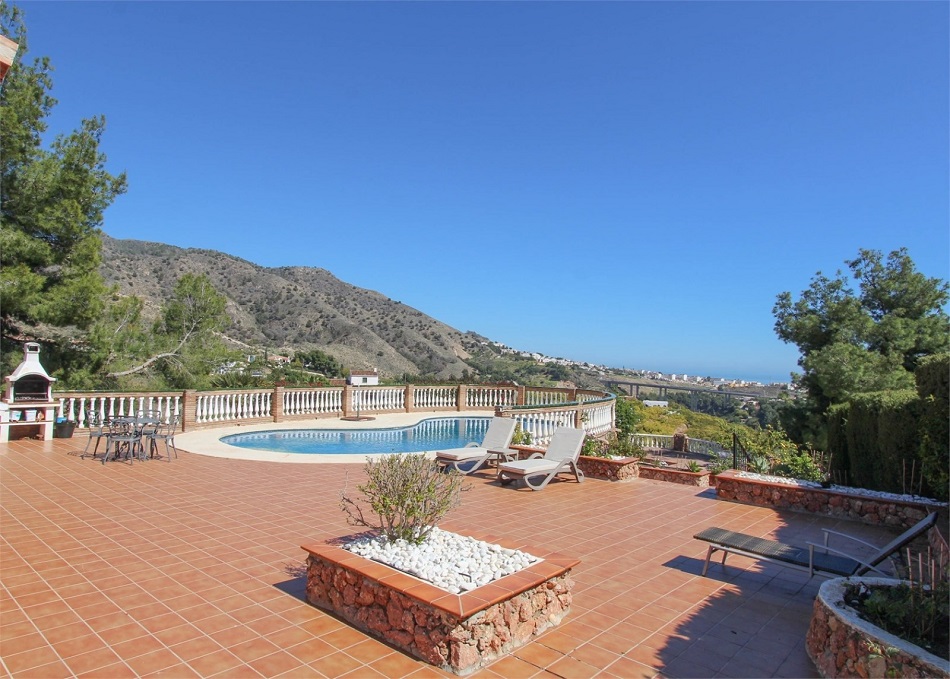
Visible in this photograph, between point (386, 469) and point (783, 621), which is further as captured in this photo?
point (386, 469)

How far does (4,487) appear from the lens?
303 inches

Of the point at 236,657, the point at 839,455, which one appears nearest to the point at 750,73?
the point at 839,455

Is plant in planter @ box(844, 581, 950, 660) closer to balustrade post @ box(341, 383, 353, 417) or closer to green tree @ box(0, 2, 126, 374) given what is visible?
balustrade post @ box(341, 383, 353, 417)

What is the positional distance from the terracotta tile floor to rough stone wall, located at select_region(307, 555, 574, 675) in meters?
0.09

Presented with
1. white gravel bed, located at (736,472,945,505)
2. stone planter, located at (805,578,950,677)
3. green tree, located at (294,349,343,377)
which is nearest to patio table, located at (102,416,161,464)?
white gravel bed, located at (736,472,945,505)

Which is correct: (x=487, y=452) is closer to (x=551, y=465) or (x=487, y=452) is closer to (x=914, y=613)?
(x=551, y=465)

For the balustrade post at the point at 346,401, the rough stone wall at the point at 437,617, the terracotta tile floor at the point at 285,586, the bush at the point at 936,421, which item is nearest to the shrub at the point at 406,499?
the rough stone wall at the point at 437,617

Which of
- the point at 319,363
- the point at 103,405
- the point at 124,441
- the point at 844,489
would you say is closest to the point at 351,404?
the point at 103,405

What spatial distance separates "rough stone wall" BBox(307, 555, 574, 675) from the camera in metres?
3.36

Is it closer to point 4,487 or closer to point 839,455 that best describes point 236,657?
point 4,487

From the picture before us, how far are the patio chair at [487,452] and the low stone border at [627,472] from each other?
1348 millimetres

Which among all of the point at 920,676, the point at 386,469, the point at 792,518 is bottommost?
the point at 792,518

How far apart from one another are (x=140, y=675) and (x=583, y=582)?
3.29 metres

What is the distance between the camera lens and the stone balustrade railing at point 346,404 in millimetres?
12828
